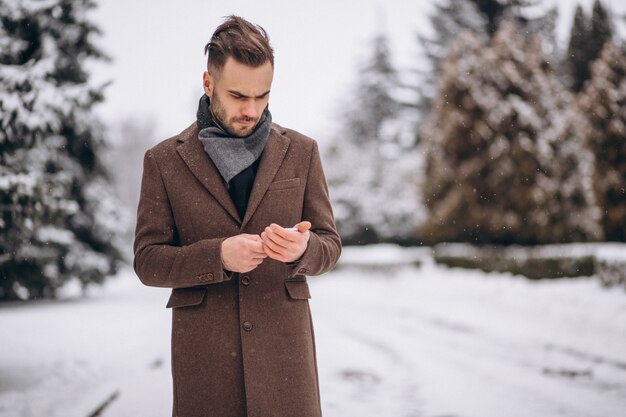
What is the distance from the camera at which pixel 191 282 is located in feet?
6.26

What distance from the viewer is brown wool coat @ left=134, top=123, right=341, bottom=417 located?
6.51ft

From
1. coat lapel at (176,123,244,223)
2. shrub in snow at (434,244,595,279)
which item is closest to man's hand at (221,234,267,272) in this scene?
coat lapel at (176,123,244,223)

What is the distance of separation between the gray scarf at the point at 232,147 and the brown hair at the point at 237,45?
Result: 218 mm

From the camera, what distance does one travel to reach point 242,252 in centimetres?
180

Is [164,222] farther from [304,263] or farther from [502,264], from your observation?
[502,264]

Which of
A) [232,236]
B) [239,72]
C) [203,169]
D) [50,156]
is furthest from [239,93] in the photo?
[50,156]

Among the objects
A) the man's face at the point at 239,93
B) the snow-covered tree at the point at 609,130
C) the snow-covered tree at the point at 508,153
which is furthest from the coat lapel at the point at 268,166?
the snow-covered tree at the point at 609,130

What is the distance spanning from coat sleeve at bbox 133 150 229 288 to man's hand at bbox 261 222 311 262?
0.21 metres

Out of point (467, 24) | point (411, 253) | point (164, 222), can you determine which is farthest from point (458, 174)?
point (164, 222)

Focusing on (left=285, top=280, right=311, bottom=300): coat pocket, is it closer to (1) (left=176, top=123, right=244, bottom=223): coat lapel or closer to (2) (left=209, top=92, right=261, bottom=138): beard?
(1) (left=176, top=123, right=244, bottom=223): coat lapel

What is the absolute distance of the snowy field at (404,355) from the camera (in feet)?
18.9

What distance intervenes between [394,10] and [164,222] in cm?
3806

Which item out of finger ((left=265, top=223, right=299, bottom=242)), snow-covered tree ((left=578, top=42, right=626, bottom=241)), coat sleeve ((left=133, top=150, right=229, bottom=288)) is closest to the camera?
finger ((left=265, top=223, right=299, bottom=242))

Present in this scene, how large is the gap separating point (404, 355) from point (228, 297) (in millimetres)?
6986
